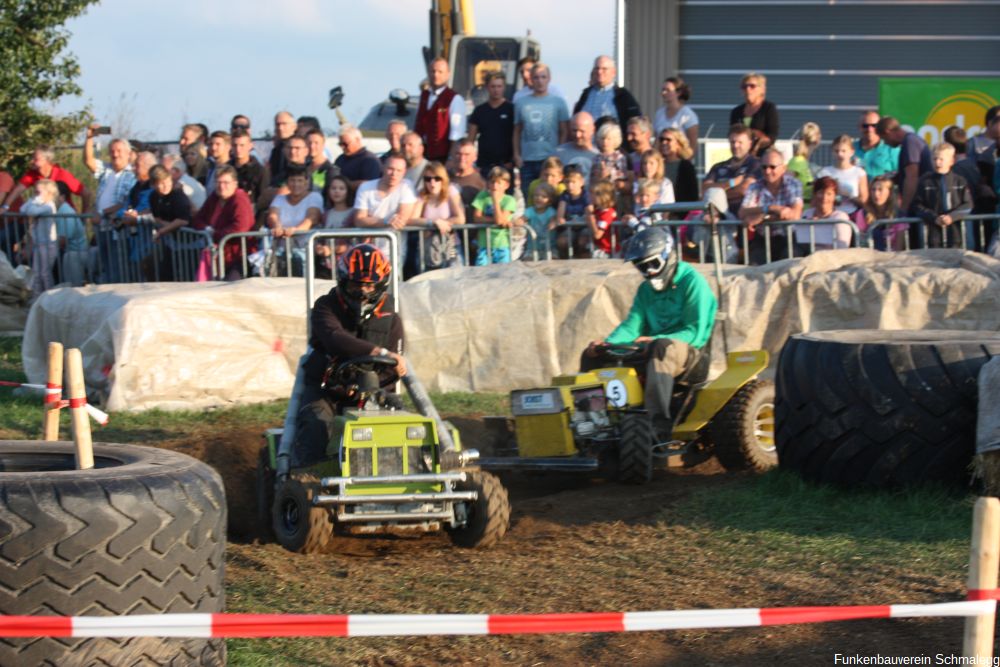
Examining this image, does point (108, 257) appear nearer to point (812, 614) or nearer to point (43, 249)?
point (43, 249)

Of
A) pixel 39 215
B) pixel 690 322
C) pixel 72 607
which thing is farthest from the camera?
pixel 39 215

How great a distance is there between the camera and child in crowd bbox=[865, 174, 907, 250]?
12680 mm

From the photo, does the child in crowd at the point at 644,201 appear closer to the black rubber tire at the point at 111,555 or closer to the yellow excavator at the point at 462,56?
the black rubber tire at the point at 111,555

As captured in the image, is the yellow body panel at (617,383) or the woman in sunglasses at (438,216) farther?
the woman in sunglasses at (438,216)

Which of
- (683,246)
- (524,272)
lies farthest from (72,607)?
(683,246)

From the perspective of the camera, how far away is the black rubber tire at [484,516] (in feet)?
24.0

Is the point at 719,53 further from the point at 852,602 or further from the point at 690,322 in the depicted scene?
the point at 852,602

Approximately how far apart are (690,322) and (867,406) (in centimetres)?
252

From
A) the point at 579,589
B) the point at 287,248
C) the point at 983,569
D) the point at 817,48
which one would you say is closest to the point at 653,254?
the point at 579,589

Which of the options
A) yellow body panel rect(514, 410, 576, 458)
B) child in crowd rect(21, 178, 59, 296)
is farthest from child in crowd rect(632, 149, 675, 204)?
child in crowd rect(21, 178, 59, 296)

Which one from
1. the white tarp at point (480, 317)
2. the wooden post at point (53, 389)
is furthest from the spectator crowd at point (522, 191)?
the wooden post at point (53, 389)

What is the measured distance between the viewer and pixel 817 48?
20375mm

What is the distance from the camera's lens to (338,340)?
26.8ft

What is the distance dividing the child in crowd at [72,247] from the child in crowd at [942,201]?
8263 millimetres
